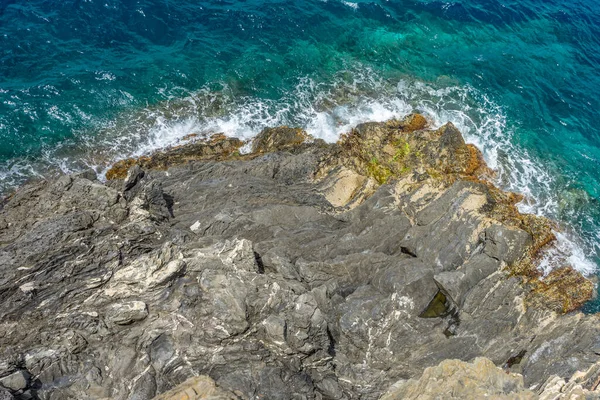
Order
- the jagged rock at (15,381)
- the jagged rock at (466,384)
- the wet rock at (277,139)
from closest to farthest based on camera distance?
the jagged rock at (466,384) < the jagged rock at (15,381) < the wet rock at (277,139)

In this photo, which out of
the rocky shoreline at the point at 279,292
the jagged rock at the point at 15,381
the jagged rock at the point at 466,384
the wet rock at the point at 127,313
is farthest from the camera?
the wet rock at the point at 127,313

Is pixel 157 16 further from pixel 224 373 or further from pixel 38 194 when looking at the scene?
pixel 224 373

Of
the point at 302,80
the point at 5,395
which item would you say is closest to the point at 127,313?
the point at 5,395

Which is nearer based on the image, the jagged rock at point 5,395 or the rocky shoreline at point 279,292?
the jagged rock at point 5,395

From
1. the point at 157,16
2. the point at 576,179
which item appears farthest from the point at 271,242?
the point at 157,16

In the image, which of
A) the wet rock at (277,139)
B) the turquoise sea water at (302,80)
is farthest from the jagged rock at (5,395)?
the wet rock at (277,139)

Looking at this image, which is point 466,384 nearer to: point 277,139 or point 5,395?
point 5,395

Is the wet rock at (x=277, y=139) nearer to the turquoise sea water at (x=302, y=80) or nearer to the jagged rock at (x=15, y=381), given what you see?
the turquoise sea water at (x=302, y=80)

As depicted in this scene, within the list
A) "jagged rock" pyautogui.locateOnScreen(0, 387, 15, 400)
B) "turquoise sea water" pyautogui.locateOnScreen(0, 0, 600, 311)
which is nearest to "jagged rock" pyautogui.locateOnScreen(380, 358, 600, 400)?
"jagged rock" pyautogui.locateOnScreen(0, 387, 15, 400)
